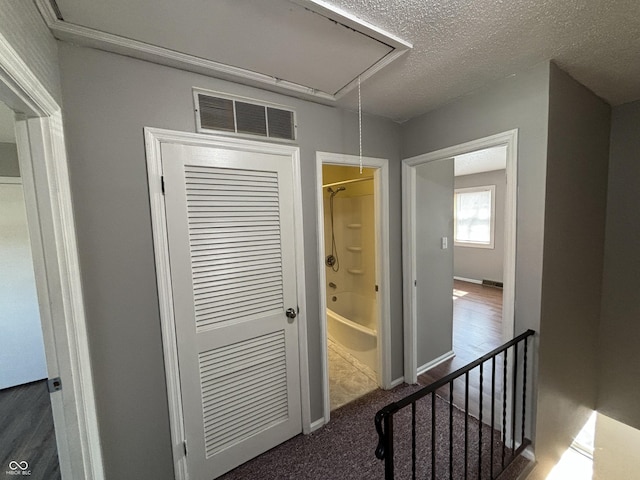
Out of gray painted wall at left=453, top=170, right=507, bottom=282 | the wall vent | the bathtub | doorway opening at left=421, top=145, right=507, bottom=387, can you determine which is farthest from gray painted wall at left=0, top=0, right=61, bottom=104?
gray painted wall at left=453, top=170, right=507, bottom=282

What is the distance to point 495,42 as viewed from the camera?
1311 mm

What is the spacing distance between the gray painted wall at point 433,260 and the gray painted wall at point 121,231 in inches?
78.1

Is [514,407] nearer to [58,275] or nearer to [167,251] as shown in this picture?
[167,251]

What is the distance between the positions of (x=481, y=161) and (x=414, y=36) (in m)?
4.07

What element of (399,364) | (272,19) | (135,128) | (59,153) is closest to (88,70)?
(135,128)

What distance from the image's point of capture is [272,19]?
1.10 meters

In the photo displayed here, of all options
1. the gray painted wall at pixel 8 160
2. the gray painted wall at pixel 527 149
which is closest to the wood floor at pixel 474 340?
the gray painted wall at pixel 527 149

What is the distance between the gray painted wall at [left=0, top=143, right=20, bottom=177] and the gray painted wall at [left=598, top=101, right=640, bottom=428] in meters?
5.40

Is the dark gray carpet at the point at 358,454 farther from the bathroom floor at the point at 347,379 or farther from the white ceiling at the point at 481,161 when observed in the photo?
the white ceiling at the point at 481,161

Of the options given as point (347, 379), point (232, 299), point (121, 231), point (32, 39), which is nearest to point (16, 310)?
point (121, 231)

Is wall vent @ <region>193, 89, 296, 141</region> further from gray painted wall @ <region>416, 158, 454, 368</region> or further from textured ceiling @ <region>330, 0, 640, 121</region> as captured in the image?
gray painted wall @ <region>416, 158, 454, 368</region>

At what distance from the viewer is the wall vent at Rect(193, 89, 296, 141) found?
4.82ft

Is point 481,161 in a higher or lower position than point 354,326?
higher

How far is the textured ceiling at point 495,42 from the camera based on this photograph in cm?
109
